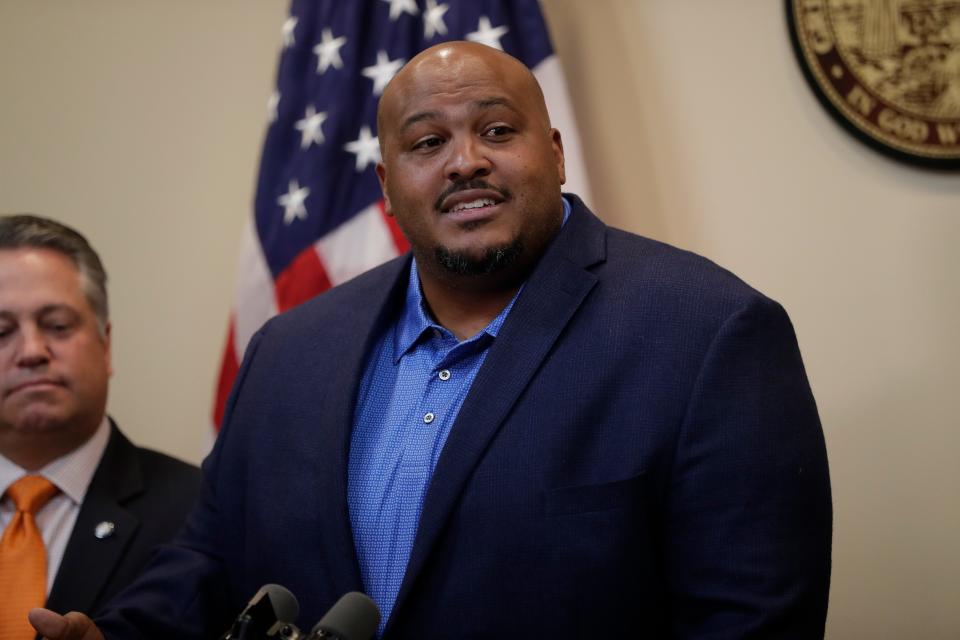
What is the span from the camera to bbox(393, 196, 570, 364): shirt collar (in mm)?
1622

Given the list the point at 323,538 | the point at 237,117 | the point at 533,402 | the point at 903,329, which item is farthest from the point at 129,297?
the point at 903,329

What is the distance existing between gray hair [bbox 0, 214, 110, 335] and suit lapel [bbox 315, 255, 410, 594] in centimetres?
72

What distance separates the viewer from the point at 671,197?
2.50 metres

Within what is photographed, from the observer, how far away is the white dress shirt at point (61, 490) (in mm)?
2076

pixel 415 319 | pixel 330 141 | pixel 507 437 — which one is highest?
pixel 330 141

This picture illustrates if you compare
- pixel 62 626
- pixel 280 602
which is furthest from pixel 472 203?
pixel 62 626

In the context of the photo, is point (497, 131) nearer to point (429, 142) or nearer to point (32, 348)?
point (429, 142)

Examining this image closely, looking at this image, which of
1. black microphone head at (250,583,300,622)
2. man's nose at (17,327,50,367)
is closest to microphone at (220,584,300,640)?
black microphone head at (250,583,300,622)

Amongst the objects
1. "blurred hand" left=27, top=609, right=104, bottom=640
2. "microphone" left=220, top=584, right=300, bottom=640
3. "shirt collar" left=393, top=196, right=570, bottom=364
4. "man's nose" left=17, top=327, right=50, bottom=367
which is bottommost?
"blurred hand" left=27, top=609, right=104, bottom=640

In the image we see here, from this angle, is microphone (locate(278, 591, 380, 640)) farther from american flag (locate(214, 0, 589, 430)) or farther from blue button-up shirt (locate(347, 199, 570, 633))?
american flag (locate(214, 0, 589, 430))

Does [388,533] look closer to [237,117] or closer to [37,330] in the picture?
[37,330]

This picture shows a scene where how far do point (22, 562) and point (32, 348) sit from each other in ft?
1.39

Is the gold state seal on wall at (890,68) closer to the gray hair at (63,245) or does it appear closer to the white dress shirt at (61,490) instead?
the gray hair at (63,245)

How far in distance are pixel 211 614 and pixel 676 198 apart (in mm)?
1469
